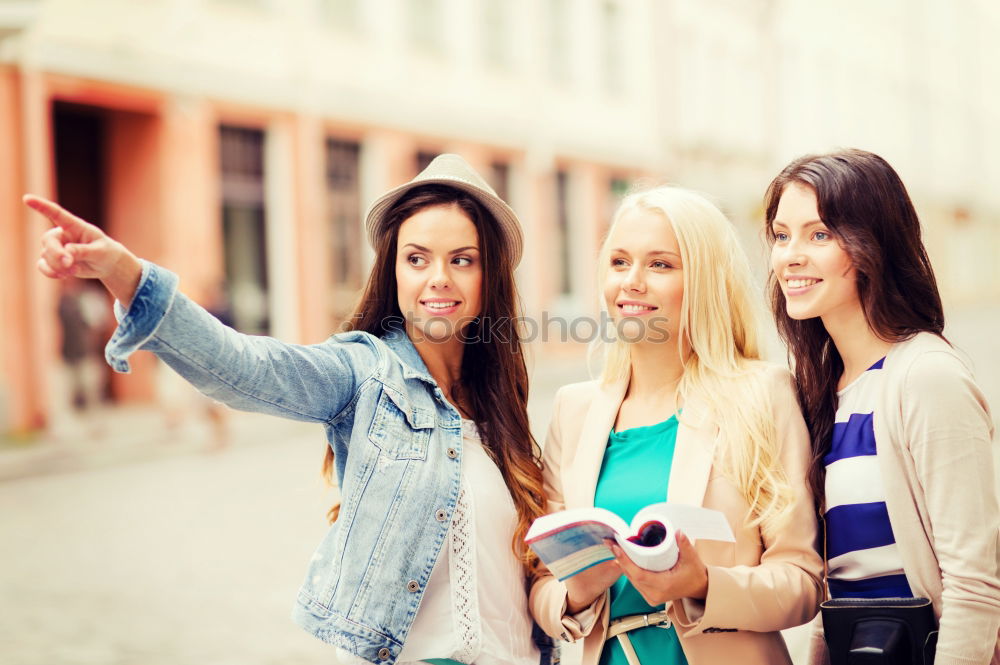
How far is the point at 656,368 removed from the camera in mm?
2594

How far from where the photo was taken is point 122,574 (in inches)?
258

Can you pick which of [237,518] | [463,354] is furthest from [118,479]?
[463,354]

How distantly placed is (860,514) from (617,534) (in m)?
0.64

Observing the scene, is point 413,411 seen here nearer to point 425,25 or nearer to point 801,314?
point 801,314

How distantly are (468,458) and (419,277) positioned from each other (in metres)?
0.46

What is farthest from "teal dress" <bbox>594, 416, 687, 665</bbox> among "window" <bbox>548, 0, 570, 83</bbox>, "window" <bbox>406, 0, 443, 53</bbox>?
"window" <bbox>548, 0, 570, 83</bbox>

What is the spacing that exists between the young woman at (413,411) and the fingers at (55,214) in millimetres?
121

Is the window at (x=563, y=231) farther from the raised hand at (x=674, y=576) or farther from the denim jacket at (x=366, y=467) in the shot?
the raised hand at (x=674, y=576)

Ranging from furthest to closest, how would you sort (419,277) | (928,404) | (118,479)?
(118,479) < (419,277) < (928,404)

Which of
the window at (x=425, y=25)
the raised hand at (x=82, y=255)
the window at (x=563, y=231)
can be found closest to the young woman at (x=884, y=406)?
the raised hand at (x=82, y=255)

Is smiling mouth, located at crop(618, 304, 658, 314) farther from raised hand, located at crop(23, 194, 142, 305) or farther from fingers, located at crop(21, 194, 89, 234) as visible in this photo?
fingers, located at crop(21, 194, 89, 234)

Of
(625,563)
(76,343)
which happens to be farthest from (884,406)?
(76,343)

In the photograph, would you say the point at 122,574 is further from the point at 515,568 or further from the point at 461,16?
the point at 461,16

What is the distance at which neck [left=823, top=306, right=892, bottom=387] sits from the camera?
2.40m
